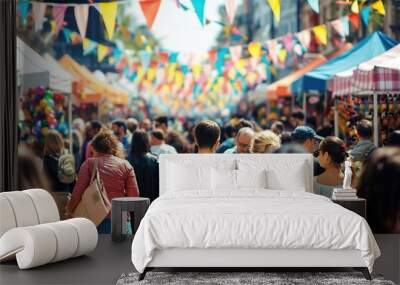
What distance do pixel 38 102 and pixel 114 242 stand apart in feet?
5.97

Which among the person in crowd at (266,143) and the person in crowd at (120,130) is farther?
A: the person in crowd at (120,130)

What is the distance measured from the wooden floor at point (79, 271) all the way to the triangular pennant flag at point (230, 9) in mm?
2768

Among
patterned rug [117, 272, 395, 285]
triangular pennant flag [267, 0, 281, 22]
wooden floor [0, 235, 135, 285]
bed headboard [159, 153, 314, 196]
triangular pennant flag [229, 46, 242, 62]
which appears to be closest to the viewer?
patterned rug [117, 272, 395, 285]

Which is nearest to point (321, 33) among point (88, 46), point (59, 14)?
point (88, 46)

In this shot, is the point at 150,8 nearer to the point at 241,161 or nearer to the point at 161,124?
the point at 161,124

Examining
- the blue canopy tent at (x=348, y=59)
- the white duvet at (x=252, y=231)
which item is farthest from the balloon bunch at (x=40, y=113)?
the white duvet at (x=252, y=231)

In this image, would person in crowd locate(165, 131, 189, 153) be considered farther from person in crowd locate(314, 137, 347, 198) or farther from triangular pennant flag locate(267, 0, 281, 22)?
triangular pennant flag locate(267, 0, 281, 22)

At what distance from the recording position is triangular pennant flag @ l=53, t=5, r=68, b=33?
27.2 feet

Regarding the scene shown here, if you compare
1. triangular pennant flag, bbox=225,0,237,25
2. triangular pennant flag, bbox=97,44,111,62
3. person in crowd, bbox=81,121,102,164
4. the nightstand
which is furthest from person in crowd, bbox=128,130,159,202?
the nightstand

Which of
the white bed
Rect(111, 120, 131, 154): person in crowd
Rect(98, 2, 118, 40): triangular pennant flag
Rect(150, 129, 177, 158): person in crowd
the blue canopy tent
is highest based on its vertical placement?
Rect(98, 2, 118, 40): triangular pennant flag

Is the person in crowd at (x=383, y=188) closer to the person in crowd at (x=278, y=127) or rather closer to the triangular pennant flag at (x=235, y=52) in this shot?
the person in crowd at (x=278, y=127)

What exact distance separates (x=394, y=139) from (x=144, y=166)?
2.55 meters

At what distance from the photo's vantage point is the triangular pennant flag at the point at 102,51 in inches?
327

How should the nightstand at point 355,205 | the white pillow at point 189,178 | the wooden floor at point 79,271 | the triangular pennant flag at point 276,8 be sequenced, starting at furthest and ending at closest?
the triangular pennant flag at point 276,8, the white pillow at point 189,178, the nightstand at point 355,205, the wooden floor at point 79,271
